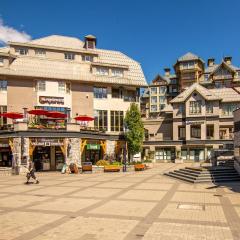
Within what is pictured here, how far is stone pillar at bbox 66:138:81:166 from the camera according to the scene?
36.1 meters

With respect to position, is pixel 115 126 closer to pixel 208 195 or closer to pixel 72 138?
pixel 72 138

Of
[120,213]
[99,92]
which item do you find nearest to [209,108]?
[99,92]

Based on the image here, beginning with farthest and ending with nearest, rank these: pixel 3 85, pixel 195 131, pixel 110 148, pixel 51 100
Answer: pixel 195 131
pixel 110 148
pixel 51 100
pixel 3 85

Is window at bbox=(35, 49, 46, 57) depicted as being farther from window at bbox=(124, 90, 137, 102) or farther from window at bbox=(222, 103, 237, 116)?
window at bbox=(222, 103, 237, 116)

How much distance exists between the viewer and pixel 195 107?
53.4m

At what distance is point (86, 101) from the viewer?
4434 cm

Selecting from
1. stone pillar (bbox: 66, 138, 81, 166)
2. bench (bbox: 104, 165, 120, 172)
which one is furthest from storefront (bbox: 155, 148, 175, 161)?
stone pillar (bbox: 66, 138, 81, 166)

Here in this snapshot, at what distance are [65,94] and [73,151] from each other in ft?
32.9

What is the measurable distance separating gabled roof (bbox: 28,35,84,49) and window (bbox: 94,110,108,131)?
38.3 feet

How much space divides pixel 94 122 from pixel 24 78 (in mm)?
10855

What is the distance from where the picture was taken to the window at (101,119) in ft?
146

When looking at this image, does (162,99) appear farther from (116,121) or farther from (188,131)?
(116,121)

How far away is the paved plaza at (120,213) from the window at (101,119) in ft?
77.1

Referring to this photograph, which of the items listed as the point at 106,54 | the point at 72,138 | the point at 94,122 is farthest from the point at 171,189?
the point at 106,54
